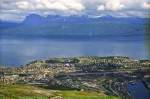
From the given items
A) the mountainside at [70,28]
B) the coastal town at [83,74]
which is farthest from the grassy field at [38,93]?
the mountainside at [70,28]

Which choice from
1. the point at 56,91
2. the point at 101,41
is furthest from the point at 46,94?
the point at 101,41

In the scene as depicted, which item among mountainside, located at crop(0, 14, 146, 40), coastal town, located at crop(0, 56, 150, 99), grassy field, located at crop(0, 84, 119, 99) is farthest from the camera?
mountainside, located at crop(0, 14, 146, 40)

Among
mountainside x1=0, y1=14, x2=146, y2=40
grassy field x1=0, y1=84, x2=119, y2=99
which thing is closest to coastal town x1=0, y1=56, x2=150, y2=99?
grassy field x1=0, y1=84, x2=119, y2=99

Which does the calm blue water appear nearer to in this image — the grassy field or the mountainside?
the mountainside

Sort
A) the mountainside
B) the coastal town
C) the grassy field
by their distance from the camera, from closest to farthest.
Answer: the grassy field < the coastal town < the mountainside

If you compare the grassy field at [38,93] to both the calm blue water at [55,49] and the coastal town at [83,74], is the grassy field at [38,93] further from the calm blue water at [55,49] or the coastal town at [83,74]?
the calm blue water at [55,49]

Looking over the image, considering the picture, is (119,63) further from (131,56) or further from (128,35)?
(128,35)
